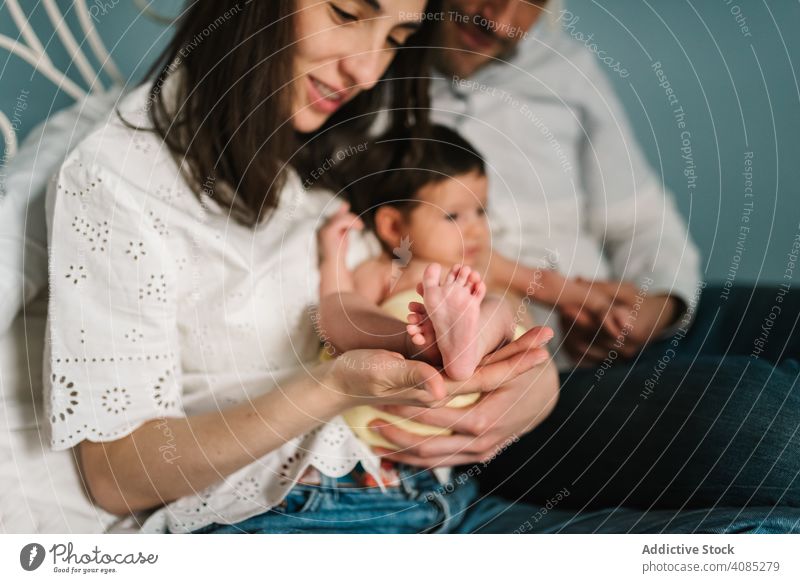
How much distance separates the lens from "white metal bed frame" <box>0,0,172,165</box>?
0.59 m

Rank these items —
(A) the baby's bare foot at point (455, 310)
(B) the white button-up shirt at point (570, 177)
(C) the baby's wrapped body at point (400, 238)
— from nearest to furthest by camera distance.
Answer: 1. (A) the baby's bare foot at point (455, 310)
2. (C) the baby's wrapped body at point (400, 238)
3. (B) the white button-up shirt at point (570, 177)

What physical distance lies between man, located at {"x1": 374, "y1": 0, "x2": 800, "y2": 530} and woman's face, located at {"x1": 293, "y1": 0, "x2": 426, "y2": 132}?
3.1 inches

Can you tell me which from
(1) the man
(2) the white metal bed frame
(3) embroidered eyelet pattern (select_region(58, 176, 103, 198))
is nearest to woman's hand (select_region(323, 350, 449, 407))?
(1) the man

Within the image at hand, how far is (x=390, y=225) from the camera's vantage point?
0.65m

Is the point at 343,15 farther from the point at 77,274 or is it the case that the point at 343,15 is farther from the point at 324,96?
the point at 77,274

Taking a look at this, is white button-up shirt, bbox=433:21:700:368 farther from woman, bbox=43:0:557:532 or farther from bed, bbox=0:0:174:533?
bed, bbox=0:0:174:533

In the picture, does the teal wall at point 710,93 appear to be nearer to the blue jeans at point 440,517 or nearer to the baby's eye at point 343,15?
the baby's eye at point 343,15

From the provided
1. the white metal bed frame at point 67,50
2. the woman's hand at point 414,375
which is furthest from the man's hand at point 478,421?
the white metal bed frame at point 67,50

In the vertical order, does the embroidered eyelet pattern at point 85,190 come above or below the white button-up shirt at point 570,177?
below

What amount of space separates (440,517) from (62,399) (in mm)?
303

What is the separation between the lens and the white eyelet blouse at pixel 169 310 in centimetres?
53

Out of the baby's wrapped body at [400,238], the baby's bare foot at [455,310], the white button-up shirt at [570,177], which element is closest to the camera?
the baby's bare foot at [455,310]

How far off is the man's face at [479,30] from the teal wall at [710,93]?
0.05m

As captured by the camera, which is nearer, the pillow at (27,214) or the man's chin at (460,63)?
the pillow at (27,214)
